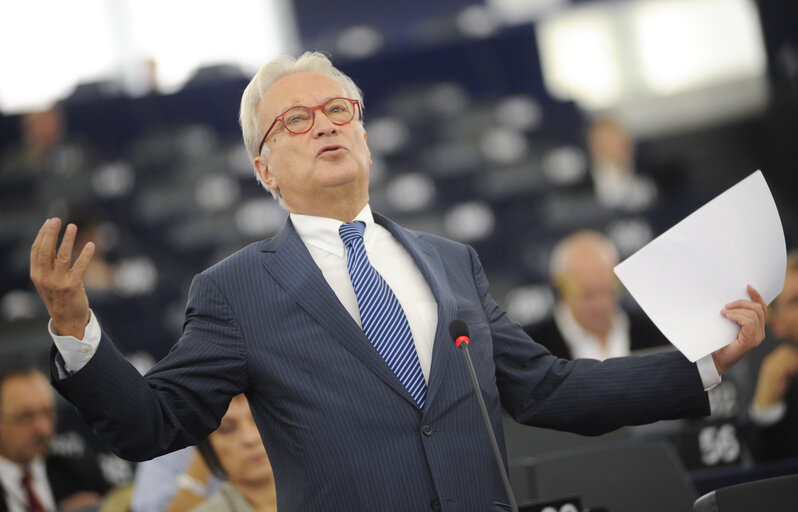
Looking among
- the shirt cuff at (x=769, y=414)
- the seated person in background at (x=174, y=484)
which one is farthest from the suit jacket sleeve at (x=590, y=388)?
the shirt cuff at (x=769, y=414)

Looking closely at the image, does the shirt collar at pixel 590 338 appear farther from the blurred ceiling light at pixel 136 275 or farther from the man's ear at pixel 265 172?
the blurred ceiling light at pixel 136 275

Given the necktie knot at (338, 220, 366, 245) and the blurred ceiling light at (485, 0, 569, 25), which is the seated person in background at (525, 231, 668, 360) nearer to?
the necktie knot at (338, 220, 366, 245)

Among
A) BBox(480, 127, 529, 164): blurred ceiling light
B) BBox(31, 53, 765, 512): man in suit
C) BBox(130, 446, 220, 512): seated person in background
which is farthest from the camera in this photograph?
BBox(480, 127, 529, 164): blurred ceiling light

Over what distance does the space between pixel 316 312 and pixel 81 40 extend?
34.0ft

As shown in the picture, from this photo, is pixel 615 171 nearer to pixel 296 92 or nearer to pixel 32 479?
pixel 32 479

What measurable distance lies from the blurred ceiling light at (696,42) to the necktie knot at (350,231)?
8723mm

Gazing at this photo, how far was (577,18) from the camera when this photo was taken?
1055 cm

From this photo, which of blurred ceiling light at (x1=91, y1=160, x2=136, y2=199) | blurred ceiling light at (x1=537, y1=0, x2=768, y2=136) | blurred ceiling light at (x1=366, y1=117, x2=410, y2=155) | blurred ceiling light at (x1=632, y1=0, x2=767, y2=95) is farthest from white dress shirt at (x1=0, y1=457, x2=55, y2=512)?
blurred ceiling light at (x1=632, y1=0, x2=767, y2=95)

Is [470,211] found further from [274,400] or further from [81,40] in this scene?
[274,400]

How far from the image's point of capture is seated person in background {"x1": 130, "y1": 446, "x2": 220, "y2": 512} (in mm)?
2801

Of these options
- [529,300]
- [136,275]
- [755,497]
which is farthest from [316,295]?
[136,275]

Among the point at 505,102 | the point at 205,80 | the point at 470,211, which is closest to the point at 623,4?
the point at 505,102

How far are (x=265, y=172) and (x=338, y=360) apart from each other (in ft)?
1.88

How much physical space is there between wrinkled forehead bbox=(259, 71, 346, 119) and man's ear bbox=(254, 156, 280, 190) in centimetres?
11
